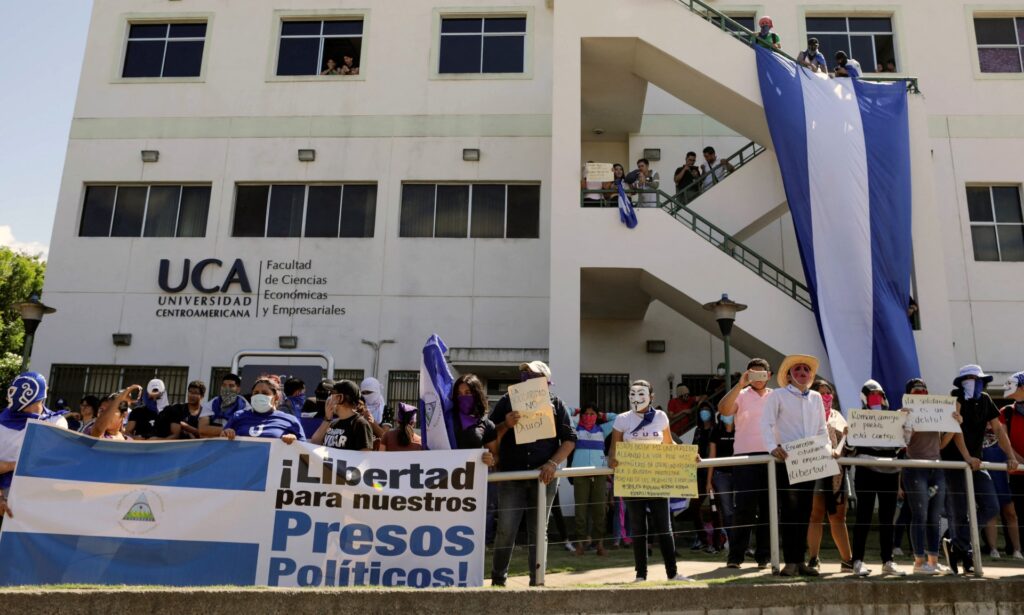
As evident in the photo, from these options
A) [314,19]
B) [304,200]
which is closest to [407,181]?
[304,200]

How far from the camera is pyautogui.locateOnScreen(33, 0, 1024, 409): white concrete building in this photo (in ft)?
50.7

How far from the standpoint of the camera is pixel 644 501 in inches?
260

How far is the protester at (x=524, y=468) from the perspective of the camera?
6059mm

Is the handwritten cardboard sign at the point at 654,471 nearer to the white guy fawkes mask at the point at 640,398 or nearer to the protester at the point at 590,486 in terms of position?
the white guy fawkes mask at the point at 640,398

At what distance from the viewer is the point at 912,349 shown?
11977 millimetres

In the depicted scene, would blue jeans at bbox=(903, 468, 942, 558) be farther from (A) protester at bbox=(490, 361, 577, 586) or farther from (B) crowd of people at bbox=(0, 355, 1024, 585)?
(A) protester at bbox=(490, 361, 577, 586)

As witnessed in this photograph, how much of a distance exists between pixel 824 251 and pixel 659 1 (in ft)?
17.0

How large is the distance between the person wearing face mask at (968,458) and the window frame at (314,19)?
13.5 m

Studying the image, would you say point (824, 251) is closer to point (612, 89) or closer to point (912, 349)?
point (912, 349)

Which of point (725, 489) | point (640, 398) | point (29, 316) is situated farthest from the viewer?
point (29, 316)

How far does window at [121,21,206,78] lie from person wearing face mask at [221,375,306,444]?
525 inches

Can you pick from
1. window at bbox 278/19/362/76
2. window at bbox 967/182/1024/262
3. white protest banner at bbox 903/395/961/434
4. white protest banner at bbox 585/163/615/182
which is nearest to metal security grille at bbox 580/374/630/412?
white protest banner at bbox 585/163/615/182

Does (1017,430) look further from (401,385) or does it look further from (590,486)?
(401,385)

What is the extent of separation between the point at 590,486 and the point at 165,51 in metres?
14.5
